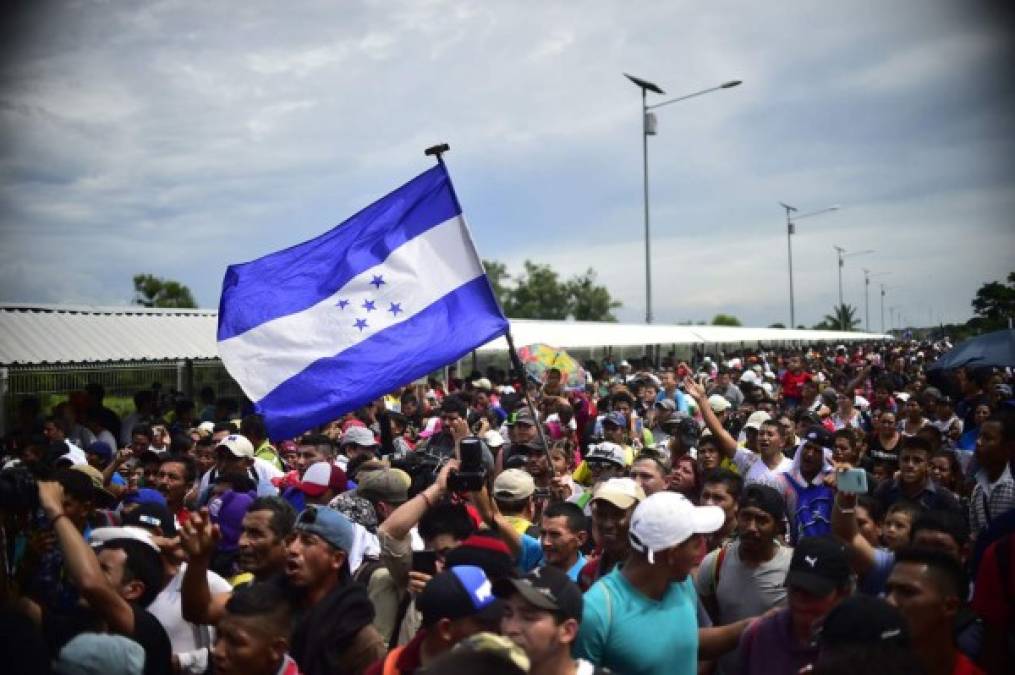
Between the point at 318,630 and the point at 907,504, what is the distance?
352 cm

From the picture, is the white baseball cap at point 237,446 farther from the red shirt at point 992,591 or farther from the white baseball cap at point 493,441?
the red shirt at point 992,591

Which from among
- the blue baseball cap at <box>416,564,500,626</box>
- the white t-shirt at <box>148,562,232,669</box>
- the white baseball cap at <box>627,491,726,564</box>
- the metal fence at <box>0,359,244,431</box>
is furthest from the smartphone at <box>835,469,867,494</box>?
the metal fence at <box>0,359,244,431</box>

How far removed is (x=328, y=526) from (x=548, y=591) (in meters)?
1.49

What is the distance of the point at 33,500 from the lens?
4367 millimetres

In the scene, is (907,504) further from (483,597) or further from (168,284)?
(168,284)

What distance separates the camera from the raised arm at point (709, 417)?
683 cm

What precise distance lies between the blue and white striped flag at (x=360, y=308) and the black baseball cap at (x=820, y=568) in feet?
10.3

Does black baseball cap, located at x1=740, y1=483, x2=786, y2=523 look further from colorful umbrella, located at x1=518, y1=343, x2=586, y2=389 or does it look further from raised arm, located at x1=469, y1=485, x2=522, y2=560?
colorful umbrella, located at x1=518, y1=343, x2=586, y2=389

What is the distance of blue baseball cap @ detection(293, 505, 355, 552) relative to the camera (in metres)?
3.93

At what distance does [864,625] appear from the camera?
2.56 m

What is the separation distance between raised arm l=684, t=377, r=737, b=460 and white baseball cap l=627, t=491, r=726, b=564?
10.7 ft

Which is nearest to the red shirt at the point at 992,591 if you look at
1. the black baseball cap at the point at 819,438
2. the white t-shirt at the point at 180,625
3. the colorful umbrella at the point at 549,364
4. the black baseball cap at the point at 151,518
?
the black baseball cap at the point at 819,438

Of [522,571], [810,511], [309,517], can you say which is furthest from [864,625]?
[810,511]

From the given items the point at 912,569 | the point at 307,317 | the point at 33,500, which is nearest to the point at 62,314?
the point at 307,317
